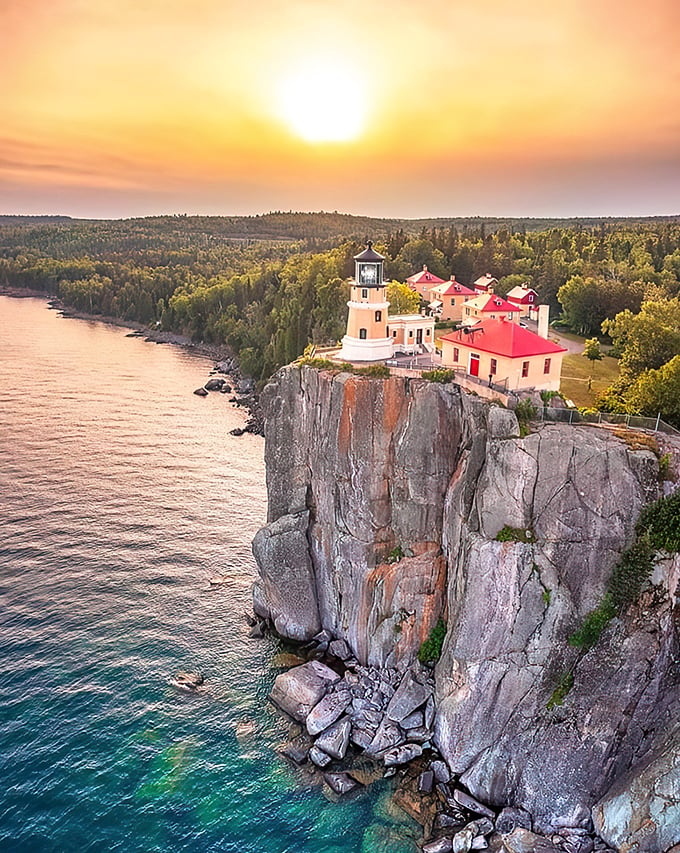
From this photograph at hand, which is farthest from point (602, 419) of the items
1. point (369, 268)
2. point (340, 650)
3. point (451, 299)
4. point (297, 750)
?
point (451, 299)

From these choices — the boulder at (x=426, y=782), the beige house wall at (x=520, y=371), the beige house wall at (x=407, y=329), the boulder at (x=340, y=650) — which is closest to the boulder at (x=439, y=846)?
the boulder at (x=426, y=782)

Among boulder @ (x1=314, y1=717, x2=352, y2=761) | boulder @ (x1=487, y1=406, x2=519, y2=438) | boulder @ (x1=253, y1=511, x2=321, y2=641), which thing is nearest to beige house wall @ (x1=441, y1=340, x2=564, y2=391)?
boulder @ (x1=487, y1=406, x2=519, y2=438)

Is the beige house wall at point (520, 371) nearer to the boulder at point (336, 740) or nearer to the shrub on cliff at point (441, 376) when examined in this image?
the shrub on cliff at point (441, 376)

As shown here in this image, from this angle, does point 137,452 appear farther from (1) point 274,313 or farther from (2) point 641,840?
(2) point 641,840

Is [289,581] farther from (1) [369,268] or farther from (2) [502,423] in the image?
(1) [369,268]

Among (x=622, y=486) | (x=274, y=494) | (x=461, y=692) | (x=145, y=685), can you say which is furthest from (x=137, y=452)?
(x=622, y=486)

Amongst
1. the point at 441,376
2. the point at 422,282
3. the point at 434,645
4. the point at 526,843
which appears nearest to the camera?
the point at 526,843
